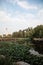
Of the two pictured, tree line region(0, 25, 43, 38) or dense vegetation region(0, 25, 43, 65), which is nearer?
dense vegetation region(0, 25, 43, 65)

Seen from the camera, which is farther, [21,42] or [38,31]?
[21,42]

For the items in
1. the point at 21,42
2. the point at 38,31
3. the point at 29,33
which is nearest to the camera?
the point at 38,31

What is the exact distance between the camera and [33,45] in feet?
31.7

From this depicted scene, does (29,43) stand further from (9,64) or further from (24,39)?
(9,64)

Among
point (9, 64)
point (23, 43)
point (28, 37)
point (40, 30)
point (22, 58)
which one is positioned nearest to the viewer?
point (9, 64)

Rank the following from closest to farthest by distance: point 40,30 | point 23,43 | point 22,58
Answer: point 22,58 → point 40,30 → point 23,43

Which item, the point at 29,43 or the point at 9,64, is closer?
the point at 9,64

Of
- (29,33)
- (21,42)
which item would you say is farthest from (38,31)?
(21,42)

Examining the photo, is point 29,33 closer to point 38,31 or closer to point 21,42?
point 38,31

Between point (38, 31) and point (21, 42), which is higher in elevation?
point (38, 31)

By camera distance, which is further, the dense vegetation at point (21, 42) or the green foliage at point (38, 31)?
the green foliage at point (38, 31)

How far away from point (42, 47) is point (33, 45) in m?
0.48

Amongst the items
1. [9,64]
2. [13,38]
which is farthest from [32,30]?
[9,64]

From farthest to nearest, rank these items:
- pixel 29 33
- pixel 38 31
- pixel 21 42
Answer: pixel 21 42
pixel 29 33
pixel 38 31
